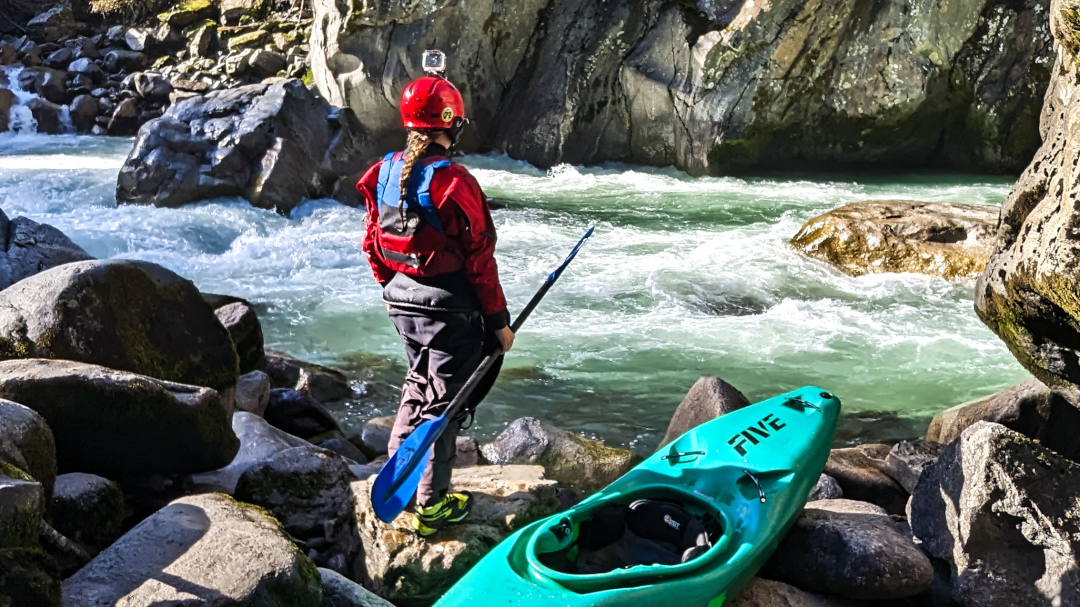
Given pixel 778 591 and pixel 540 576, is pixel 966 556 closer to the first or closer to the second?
pixel 778 591

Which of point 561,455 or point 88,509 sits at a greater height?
point 88,509

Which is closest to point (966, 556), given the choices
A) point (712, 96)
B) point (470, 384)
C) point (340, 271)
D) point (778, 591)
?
point (778, 591)

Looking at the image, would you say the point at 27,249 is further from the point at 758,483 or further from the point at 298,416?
the point at 758,483

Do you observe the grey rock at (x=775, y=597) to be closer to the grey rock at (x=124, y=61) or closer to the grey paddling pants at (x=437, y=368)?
the grey paddling pants at (x=437, y=368)

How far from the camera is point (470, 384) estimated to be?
278cm

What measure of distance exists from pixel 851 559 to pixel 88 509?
2407 millimetres

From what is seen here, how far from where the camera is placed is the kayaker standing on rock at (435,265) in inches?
107

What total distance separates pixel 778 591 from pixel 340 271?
6514 mm

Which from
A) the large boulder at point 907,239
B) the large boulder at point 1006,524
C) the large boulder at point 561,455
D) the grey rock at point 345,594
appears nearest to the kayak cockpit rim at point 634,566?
the grey rock at point 345,594

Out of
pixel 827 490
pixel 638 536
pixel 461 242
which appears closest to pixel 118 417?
pixel 461 242

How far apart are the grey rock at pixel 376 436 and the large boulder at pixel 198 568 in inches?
82.8

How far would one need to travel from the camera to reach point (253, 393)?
463 cm

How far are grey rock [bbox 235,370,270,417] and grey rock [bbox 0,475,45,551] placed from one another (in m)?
2.24

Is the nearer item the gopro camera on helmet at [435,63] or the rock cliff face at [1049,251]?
the rock cliff face at [1049,251]
